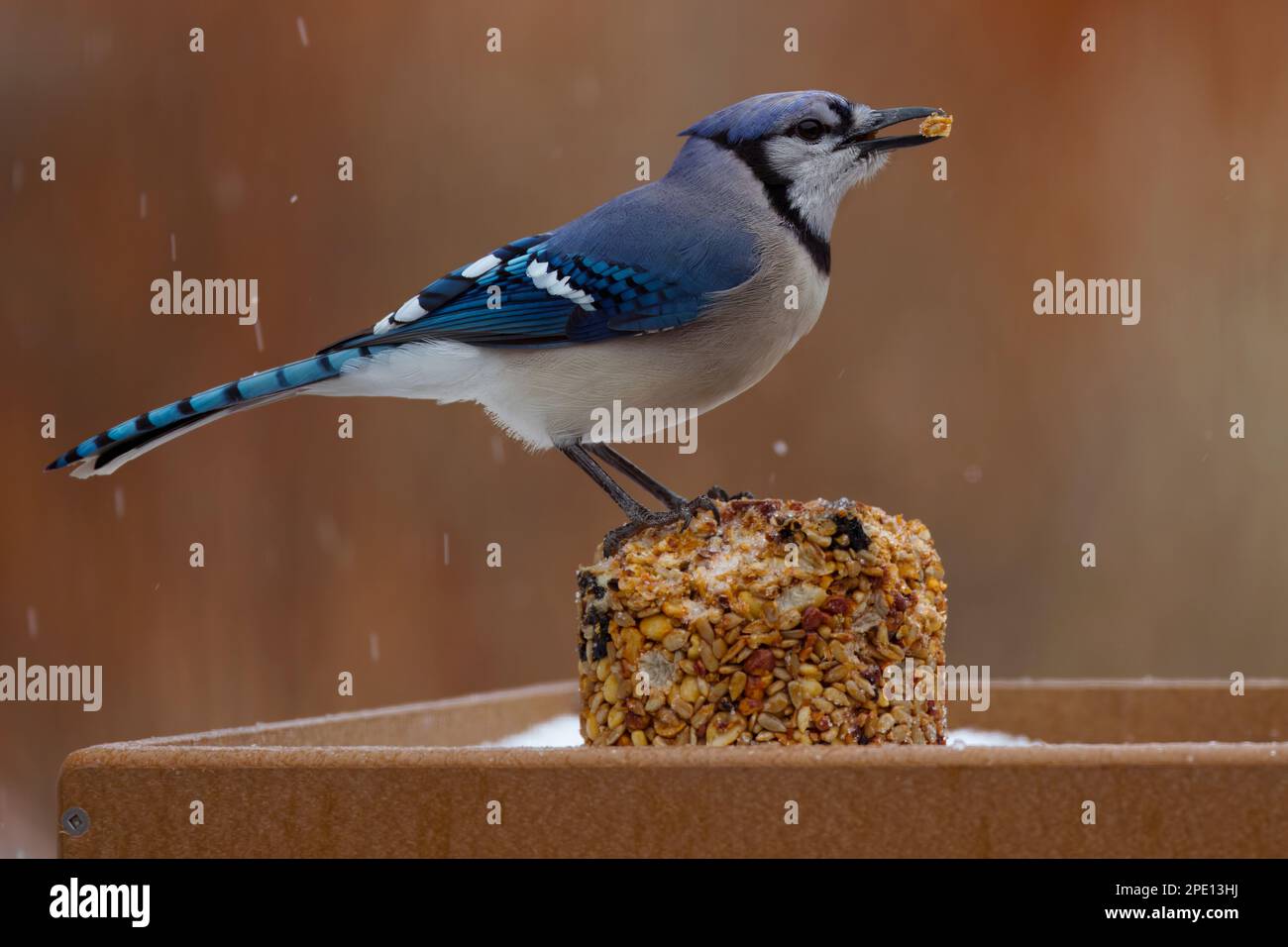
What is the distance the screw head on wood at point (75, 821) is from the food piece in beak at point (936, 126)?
4.48 feet

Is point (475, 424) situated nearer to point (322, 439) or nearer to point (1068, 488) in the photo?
point (322, 439)

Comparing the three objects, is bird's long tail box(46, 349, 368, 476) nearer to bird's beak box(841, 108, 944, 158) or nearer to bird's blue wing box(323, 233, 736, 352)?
bird's blue wing box(323, 233, 736, 352)

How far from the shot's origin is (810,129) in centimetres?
211

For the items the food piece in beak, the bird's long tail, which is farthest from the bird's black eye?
the bird's long tail

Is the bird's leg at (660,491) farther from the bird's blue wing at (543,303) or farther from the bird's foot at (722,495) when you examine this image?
the bird's blue wing at (543,303)

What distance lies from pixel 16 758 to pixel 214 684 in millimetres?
512

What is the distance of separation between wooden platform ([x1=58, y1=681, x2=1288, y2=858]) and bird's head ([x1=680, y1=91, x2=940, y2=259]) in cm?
89

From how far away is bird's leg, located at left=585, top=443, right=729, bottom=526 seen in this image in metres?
1.98

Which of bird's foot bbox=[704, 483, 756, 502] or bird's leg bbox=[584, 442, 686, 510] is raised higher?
bird's leg bbox=[584, 442, 686, 510]

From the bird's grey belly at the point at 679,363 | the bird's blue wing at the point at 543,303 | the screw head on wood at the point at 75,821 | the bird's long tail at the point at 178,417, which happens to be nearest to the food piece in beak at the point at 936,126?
the bird's grey belly at the point at 679,363

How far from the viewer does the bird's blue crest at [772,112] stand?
2.10 meters

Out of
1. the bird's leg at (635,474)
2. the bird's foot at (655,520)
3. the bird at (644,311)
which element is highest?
the bird at (644,311)

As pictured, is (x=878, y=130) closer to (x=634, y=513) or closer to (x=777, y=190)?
(x=777, y=190)
